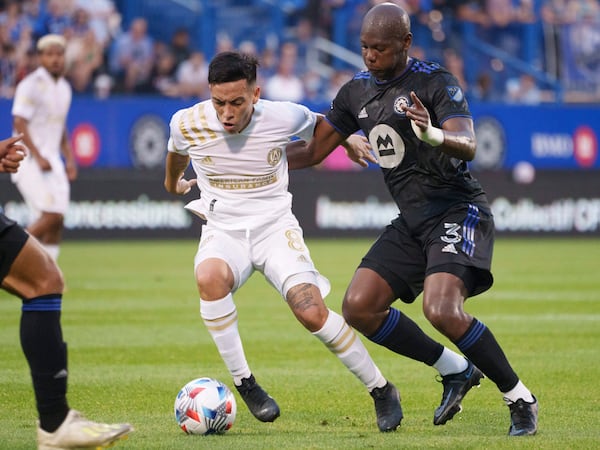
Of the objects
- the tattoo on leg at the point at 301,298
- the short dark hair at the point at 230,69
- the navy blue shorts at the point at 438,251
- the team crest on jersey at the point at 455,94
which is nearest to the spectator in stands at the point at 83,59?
the short dark hair at the point at 230,69

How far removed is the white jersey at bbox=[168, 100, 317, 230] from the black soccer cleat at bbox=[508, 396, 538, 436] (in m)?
1.82

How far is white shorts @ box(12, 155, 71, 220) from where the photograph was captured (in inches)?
513

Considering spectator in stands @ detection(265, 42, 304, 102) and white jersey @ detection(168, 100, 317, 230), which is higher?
white jersey @ detection(168, 100, 317, 230)

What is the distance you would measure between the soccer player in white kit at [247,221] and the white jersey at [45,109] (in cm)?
637

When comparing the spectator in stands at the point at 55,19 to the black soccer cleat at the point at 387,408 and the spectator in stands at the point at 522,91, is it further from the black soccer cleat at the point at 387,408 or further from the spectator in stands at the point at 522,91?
the black soccer cleat at the point at 387,408

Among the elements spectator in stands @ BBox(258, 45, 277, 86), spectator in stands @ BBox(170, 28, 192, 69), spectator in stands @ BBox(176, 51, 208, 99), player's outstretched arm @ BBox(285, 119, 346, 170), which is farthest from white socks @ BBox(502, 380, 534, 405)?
spectator in stands @ BBox(170, 28, 192, 69)

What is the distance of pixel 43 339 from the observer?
524 cm

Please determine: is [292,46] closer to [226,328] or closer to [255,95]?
[255,95]

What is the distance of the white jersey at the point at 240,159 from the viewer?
686 centimetres

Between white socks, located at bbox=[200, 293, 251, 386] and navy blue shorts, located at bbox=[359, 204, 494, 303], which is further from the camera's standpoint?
white socks, located at bbox=[200, 293, 251, 386]

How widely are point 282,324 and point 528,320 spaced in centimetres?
244

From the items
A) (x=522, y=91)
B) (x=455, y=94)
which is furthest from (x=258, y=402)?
(x=522, y=91)

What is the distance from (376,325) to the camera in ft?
21.6

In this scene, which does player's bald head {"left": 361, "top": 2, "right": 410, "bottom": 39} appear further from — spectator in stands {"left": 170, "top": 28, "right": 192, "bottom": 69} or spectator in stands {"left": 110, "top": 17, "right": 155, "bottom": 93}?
spectator in stands {"left": 170, "top": 28, "right": 192, "bottom": 69}
